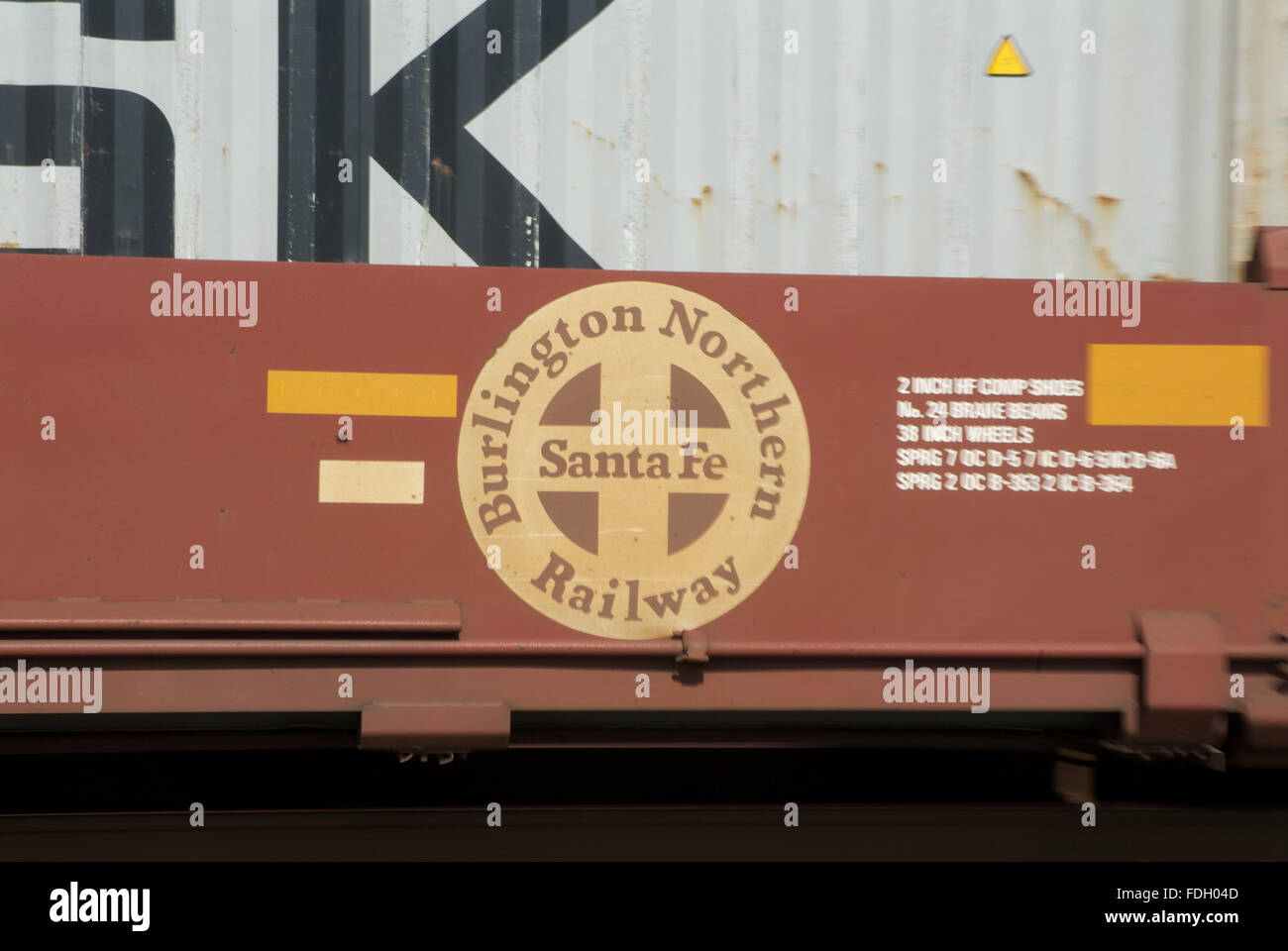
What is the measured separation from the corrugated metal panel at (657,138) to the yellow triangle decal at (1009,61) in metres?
0.02

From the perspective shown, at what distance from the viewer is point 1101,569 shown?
2.23 meters

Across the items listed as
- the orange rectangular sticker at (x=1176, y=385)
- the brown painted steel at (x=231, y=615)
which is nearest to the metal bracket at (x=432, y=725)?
the brown painted steel at (x=231, y=615)

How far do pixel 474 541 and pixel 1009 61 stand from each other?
6.26 ft

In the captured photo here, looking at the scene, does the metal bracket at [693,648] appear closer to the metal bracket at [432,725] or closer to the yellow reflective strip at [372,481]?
the metal bracket at [432,725]

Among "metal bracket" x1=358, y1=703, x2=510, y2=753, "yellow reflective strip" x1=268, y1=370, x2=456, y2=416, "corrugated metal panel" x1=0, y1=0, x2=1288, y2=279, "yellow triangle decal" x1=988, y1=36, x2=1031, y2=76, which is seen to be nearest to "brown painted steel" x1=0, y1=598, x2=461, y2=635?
"metal bracket" x1=358, y1=703, x2=510, y2=753

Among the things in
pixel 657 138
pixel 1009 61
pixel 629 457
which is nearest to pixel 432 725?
pixel 629 457

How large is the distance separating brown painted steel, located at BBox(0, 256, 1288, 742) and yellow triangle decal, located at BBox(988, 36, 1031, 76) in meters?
0.66

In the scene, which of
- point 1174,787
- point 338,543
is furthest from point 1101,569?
point 338,543

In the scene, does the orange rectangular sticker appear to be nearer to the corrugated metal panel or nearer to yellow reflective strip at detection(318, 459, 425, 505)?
the corrugated metal panel

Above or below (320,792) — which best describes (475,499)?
above

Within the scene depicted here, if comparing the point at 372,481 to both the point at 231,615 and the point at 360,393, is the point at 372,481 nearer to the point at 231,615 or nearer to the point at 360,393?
the point at 360,393
